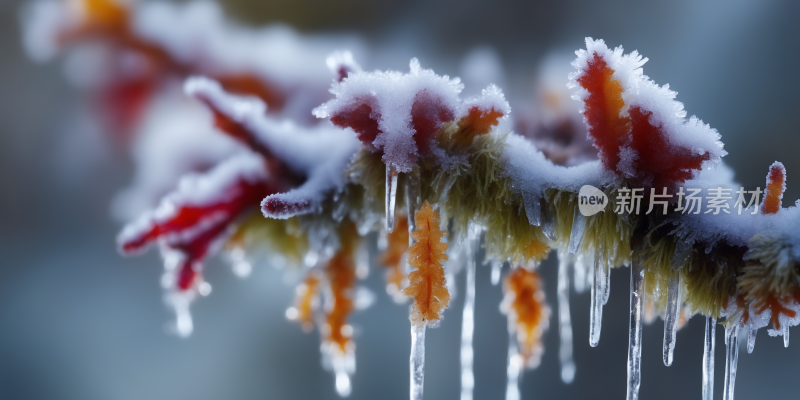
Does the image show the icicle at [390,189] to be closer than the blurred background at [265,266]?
Yes

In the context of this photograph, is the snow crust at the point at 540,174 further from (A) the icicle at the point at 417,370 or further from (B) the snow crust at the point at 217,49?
(B) the snow crust at the point at 217,49

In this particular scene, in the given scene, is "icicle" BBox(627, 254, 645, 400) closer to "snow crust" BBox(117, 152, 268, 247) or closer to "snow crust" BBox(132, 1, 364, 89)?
"snow crust" BBox(117, 152, 268, 247)

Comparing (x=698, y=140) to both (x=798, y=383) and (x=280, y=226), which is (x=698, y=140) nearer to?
(x=280, y=226)

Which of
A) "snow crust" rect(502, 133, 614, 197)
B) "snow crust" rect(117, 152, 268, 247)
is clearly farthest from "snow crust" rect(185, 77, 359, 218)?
"snow crust" rect(502, 133, 614, 197)

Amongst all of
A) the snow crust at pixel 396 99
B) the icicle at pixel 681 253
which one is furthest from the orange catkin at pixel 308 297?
the icicle at pixel 681 253

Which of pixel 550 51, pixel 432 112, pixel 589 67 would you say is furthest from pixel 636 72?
pixel 550 51
